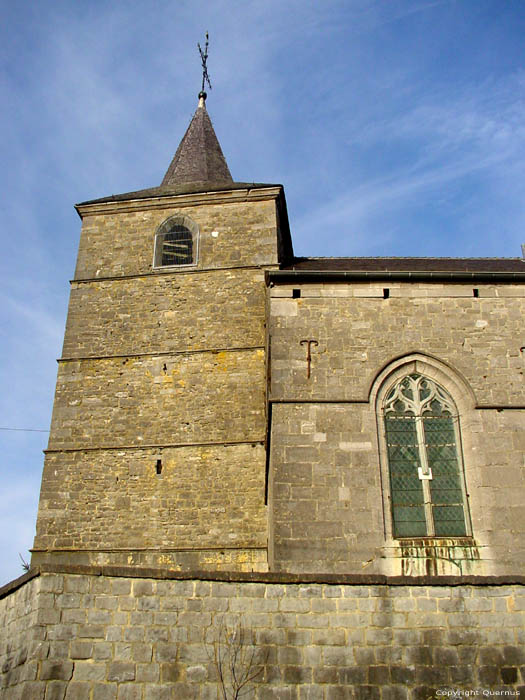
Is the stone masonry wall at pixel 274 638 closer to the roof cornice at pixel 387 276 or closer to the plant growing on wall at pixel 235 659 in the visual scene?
the plant growing on wall at pixel 235 659

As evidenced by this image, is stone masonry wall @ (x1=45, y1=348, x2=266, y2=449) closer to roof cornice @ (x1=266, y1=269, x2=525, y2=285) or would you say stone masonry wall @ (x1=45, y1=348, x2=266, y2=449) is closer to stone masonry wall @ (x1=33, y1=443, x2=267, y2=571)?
stone masonry wall @ (x1=33, y1=443, x2=267, y2=571)

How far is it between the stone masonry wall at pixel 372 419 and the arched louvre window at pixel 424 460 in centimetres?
19

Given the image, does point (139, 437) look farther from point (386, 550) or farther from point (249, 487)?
point (386, 550)

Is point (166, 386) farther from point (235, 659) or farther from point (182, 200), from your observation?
point (235, 659)

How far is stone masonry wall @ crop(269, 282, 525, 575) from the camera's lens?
9797mm

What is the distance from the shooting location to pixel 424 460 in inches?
417

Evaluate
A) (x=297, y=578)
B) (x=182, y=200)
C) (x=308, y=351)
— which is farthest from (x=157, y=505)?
(x=297, y=578)

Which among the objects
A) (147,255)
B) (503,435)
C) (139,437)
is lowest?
(503,435)

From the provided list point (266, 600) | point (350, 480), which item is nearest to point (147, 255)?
point (350, 480)

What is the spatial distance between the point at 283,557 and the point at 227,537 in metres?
3.77

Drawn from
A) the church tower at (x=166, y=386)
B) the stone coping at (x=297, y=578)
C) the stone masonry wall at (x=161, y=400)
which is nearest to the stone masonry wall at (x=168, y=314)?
the church tower at (x=166, y=386)

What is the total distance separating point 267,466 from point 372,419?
2968 millimetres

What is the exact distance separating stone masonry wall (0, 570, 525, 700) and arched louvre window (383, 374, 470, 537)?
11.4ft

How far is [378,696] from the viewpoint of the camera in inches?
247
